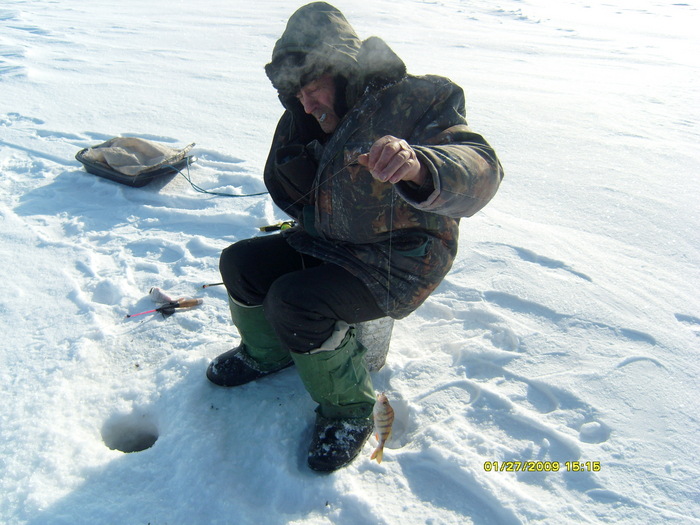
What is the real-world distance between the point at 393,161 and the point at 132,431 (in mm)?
1700

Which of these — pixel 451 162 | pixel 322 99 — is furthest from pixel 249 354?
pixel 451 162

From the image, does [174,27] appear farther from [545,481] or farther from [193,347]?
[545,481]

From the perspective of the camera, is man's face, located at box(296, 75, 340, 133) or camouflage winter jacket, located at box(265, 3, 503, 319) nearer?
camouflage winter jacket, located at box(265, 3, 503, 319)

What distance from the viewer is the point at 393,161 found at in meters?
1.53

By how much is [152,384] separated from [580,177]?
4020 mm

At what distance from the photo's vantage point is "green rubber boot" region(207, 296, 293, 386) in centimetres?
227

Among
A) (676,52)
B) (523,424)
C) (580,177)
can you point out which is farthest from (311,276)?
(676,52)

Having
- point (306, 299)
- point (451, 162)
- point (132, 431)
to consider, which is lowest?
point (132, 431)

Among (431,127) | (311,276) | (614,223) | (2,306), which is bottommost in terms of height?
(2,306)

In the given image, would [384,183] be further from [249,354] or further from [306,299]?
[249,354]

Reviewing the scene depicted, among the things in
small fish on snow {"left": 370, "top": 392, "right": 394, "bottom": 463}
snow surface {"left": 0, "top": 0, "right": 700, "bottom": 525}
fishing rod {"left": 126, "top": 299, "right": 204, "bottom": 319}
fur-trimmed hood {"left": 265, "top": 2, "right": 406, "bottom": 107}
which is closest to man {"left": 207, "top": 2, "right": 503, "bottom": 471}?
fur-trimmed hood {"left": 265, "top": 2, "right": 406, "bottom": 107}

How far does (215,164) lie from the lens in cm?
478
